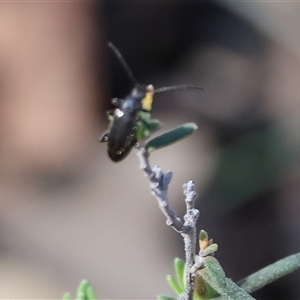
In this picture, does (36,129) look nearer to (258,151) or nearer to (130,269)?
(130,269)

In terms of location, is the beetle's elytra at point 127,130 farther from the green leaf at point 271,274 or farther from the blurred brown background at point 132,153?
the blurred brown background at point 132,153

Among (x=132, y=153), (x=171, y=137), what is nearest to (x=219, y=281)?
(x=171, y=137)

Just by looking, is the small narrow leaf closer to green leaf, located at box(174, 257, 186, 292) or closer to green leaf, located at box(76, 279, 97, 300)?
green leaf, located at box(174, 257, 186, 292)

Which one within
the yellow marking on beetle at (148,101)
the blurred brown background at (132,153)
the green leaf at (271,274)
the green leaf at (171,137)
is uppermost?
the blurred brown background at (132,153)

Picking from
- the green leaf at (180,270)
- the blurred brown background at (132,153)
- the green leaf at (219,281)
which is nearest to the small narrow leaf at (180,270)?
the green leaf at (180,270)

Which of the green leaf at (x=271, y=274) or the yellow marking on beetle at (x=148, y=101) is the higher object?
the yellow marking on beetle at (x=148, y=101)

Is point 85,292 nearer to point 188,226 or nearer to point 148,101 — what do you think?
point 188,226

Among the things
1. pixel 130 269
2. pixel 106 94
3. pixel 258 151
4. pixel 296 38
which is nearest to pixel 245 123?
pixel 258 151

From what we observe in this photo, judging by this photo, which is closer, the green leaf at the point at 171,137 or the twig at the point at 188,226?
the twig at the point at 188,226

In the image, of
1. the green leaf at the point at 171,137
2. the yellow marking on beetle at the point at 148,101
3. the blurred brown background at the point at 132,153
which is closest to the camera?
the green leaf at the point at 171,137
